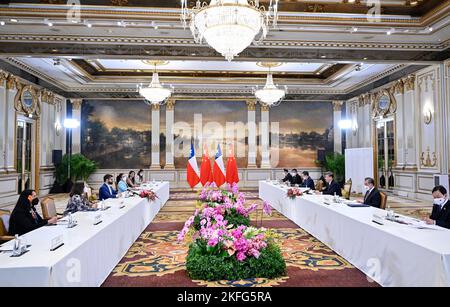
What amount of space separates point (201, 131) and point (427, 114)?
344 inches

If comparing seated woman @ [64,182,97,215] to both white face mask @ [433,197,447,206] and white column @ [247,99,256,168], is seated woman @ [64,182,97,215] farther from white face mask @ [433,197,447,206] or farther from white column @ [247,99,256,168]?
white column @ [247,99,256,168]

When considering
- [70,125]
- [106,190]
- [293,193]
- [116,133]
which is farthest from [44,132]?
[293,193]

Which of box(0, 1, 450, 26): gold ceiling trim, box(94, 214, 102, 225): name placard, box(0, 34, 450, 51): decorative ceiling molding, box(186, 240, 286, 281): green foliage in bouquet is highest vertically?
box(0, 1, 450, 26): gold ceiling trim

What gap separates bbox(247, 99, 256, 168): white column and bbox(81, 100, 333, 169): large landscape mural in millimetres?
186

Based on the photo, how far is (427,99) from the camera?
34.1ft

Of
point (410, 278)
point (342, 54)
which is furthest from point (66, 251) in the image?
point (342, 54)

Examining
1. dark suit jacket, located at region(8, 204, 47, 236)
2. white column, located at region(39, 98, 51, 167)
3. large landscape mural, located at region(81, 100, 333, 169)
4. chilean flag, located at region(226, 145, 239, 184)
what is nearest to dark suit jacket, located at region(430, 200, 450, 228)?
dark suit jacket, located at region(8, 204, 47, 236)

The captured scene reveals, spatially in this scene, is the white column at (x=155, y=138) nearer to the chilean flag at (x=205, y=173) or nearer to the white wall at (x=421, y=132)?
the chilean flag at (x=205, y=173)

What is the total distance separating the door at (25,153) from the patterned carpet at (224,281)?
23.4 feet

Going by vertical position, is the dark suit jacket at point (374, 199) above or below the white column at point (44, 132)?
below

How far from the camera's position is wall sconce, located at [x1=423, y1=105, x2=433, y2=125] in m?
10.2

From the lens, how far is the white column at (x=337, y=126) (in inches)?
625

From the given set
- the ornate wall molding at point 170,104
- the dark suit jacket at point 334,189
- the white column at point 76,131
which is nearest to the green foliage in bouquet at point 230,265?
the dark suit jacket at point 334,189
